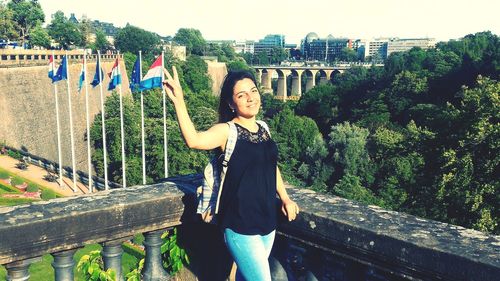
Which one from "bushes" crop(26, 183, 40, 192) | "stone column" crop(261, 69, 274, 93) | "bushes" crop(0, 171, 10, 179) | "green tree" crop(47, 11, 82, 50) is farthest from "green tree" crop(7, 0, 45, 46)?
"stone column" crop(261, 69, 274, 93)

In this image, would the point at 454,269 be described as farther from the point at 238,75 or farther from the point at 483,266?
the point at 238,75

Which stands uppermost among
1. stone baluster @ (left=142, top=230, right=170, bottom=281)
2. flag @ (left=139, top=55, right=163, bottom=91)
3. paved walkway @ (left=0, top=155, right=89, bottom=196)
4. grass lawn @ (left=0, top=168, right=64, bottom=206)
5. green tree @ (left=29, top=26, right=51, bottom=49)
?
green tree @ (left=29, top=26, right=51, bottom=49)

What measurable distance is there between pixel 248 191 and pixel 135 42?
3052 inches

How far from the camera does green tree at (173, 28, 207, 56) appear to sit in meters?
109

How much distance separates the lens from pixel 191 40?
11406cm

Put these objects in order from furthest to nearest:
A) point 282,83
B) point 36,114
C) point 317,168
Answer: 1. point 282,83
2. point 317,168
3. point 36,114

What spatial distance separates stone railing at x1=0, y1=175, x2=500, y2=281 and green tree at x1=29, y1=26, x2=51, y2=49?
58319mm

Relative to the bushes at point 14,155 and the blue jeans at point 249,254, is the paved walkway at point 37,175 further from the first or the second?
the blue jeans at point 249,254

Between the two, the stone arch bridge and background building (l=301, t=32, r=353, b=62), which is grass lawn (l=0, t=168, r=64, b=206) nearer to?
the stone arch bridge

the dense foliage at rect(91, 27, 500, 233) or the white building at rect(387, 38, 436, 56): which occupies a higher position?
the white building at rect(387, 38, 436, 56)

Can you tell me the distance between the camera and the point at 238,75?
9.74 feet

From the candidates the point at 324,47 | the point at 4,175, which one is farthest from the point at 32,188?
the point at 324,47

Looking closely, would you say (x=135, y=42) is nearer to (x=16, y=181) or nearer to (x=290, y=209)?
(x=16, y=181)

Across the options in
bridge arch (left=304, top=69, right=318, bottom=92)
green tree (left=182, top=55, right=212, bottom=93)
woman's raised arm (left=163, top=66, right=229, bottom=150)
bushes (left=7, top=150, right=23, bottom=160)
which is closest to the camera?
woman's raised arm (left=163, top=66, right=229, bottom=150)
